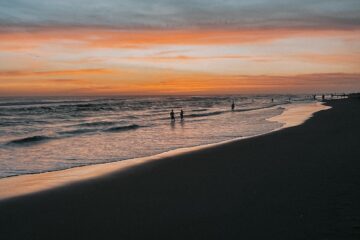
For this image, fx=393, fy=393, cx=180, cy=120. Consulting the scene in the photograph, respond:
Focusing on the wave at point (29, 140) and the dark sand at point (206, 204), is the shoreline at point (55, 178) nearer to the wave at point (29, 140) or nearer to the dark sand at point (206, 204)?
the dark sand at point (206, 204)

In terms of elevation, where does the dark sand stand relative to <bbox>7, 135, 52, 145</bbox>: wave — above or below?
above

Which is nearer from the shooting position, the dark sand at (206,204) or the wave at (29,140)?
the dark sand at (206,204)

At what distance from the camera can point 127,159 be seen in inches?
595

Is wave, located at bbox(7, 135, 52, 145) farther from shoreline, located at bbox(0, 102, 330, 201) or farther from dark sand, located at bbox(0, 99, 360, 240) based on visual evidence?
dark sand, located at bbox(0, 99, 360, 240)

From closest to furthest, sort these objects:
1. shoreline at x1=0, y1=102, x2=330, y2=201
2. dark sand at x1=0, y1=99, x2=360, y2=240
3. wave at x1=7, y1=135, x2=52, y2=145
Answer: dark sand at x1=0, y1=99, x2=360, y2=240, shoreline at x1=0, y1=102, x2=330, y2=201, wave at x1=7, y1=135, x2=52, y2=145

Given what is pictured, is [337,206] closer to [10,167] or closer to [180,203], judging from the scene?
[180,203]

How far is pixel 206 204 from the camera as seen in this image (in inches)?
309

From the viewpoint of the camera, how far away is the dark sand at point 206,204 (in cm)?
638

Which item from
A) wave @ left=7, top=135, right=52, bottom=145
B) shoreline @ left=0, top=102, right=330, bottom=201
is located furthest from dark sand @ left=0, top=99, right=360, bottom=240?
wave @ left=7, top=135, right=52, bottom=145

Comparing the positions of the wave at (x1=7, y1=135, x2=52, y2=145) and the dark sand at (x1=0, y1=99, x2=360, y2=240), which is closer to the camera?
the dark sand at (x1=0, y1=99, x2=360, y2=240)

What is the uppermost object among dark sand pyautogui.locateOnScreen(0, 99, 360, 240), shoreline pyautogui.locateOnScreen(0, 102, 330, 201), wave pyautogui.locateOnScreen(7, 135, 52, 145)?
dark sand pyautogui.locateOnScreen(0, 99, 360, 240)

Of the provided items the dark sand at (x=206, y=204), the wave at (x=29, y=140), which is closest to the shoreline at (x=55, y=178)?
the dark sand at (x=206, y=204)

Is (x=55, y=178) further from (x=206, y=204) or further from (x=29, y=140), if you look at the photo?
(x=29, y=140)

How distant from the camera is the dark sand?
638 cm
